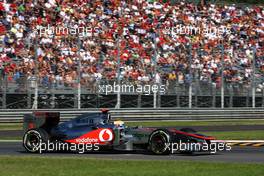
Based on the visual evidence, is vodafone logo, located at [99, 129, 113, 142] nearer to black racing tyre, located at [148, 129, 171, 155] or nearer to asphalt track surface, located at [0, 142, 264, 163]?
asphalt track surface, located at [0, 142, 264, 163]

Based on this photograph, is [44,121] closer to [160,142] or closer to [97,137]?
[97,137]

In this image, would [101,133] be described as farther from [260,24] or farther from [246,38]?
[260,24]

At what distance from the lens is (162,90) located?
29078 millimetres

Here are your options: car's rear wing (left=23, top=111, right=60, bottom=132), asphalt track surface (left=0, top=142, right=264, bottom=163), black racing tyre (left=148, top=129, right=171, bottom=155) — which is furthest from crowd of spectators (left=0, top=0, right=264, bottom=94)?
black racing tyre (left=148, top=129, right=171, bottom=155)

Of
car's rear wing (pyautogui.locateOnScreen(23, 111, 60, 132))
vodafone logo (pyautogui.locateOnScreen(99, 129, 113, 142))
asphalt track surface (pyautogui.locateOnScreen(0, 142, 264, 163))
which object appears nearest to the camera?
asphalt track surface (pyautogui.locateOnScreen(0, 142, 264, 163))

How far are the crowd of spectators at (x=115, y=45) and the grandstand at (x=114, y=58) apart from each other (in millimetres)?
40

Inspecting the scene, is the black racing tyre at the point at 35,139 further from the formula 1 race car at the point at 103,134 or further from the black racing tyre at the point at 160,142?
the black racing tyre at the point at 160,142

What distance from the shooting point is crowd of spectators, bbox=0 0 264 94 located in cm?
2655

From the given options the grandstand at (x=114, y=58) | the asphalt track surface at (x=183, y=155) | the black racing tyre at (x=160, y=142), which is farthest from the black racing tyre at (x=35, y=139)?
the grandstand at (x=114, y=58)

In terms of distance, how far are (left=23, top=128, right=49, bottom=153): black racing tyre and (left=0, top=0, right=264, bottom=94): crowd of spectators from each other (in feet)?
30.6

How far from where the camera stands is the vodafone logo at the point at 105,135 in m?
15.9

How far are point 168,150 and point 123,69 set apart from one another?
12848mm

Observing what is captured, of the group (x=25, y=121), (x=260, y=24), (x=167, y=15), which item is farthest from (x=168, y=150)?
(x=260, y=24)

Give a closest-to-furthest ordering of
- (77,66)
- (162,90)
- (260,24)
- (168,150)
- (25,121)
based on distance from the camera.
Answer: (168,150), (25,121), (77,66), (162,90), (260,24)
